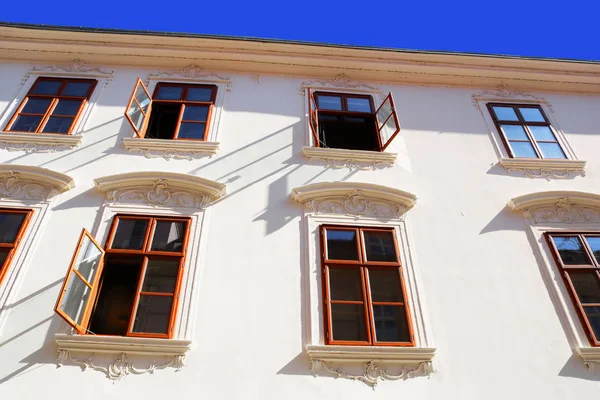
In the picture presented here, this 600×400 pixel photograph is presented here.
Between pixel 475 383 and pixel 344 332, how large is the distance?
1207 mm

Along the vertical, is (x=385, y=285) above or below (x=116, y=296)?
above

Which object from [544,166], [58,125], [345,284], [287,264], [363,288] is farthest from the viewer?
[58,125]

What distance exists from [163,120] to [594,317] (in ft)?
19.3

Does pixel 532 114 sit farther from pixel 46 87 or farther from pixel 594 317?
pixel 46 87

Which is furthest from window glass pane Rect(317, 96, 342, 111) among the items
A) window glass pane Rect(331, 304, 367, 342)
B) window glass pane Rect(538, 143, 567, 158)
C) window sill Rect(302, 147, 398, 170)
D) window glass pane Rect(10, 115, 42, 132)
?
window glass pane Rect(10, 115, 42, 132)

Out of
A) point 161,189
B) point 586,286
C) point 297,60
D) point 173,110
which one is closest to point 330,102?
point 297,60

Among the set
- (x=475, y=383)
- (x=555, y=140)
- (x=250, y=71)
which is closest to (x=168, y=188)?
(x=250, y=71)

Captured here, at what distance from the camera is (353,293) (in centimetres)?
474

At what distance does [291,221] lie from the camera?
5320 mm

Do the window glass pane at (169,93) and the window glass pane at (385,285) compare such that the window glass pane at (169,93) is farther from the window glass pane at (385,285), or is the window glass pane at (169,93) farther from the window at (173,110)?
the window glass pane at (385,285)

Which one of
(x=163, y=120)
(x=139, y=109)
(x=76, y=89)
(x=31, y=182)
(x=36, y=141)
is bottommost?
(x=31, y=182)

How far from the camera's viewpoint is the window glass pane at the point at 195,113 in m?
6.70

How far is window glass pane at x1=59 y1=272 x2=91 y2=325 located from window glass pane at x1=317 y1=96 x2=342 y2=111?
13.9 ft

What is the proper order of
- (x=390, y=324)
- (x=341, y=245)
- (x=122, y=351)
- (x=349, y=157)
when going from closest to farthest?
1. (x=122, y=351)
2. (x=390, y=324)
3. (x=341, y=245)
4. (x=349, y=157)
